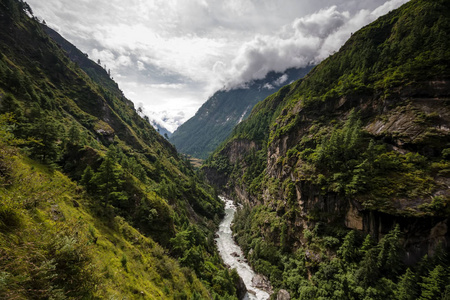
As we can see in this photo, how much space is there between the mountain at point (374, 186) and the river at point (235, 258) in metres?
4.10

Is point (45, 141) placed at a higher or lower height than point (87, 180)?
higher

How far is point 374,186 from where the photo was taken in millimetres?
46500

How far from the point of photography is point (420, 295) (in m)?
32.6

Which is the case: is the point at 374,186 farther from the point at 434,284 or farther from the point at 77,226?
the point at 77,226

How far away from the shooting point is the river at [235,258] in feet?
183

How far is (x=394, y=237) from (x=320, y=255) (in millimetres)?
19305

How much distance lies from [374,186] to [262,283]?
154 feet

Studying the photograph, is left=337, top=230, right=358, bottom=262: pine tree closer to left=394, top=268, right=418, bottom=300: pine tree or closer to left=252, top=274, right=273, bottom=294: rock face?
left=394, top=268, right=418, bottom=300: pine tree

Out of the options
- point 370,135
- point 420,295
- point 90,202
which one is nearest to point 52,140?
point 90,202

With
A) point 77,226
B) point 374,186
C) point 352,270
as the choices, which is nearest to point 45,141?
Answer: point 77,226

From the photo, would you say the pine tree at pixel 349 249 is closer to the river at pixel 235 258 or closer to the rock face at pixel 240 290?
the river at pixel 235 258

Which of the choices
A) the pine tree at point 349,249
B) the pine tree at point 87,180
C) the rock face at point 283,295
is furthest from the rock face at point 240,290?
the pine tree at point 87,180

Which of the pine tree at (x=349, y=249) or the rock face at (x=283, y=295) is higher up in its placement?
the pine tree at (x=349, y=249)

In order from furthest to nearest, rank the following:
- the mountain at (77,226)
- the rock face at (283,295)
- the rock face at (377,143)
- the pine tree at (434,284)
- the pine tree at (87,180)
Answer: the rock face at (283,295)
the rock face at (377,143)
the pine tree at (87,180)
the pine tree at (434,284)
the mountain at (77,226)
